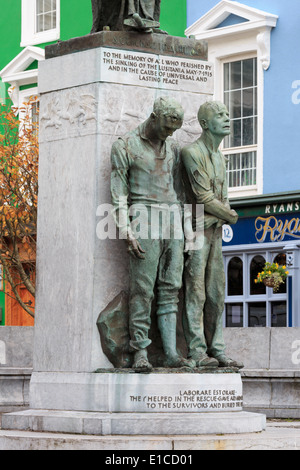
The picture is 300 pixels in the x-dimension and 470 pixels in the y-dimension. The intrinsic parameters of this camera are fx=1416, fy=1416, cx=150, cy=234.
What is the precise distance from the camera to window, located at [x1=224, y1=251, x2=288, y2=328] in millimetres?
26688

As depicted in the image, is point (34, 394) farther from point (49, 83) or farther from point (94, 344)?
point (49, 83)

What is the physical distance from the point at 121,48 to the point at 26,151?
15050 millimetres

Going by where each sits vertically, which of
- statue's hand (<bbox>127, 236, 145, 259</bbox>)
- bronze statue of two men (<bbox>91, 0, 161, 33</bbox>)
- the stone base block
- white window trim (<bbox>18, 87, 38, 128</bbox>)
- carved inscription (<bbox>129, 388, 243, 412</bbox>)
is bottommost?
the stone base block

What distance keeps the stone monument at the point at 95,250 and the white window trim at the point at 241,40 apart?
47.2 ft

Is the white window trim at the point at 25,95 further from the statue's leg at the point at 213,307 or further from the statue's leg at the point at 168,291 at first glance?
the statue's leg at the point at 168,291

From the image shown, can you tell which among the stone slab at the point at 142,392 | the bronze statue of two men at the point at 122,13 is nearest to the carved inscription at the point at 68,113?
the bronze statue of two men at the point at 122,13

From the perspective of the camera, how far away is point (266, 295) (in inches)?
1063

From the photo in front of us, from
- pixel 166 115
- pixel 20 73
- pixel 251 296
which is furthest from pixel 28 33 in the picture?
pixel 166 115

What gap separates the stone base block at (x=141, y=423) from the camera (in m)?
11.4

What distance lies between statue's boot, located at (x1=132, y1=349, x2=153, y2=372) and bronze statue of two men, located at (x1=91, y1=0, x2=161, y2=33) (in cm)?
287

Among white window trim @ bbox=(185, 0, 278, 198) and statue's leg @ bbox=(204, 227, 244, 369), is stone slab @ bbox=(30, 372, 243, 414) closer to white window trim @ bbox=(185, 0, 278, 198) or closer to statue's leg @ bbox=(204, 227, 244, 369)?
statue's leg @ bbox=(204, 227, 244, 369)

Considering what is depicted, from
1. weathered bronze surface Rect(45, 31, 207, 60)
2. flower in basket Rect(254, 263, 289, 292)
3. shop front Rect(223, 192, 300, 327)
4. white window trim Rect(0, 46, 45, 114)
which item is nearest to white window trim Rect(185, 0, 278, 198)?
shop front Rect(223, 192, 300, 327)
